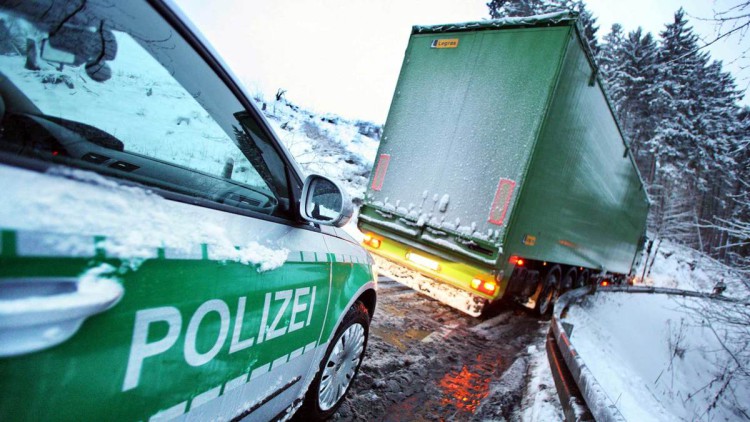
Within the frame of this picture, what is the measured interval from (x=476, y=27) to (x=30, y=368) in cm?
575

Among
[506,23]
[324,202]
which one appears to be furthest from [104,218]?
[506,23]

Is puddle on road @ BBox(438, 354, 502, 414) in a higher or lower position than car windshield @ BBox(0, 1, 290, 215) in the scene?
lower

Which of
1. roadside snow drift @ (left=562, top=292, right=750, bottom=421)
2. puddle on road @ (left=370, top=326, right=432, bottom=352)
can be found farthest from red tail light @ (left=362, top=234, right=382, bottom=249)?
roadside snow drift @ (left=562, top=292, right=750, bottom=421)

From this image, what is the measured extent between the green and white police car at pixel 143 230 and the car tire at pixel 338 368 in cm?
31

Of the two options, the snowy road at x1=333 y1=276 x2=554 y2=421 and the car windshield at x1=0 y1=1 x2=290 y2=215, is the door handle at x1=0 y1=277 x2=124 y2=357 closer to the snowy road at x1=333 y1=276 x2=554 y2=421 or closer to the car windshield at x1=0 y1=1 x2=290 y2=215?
the car windshield at x1=0 y1=1 x2=290 y2=215

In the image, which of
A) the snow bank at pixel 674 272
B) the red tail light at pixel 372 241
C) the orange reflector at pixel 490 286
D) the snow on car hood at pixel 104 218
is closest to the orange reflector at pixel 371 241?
the red tail light at pixel 372 241

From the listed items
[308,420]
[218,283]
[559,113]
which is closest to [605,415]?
[308,420]

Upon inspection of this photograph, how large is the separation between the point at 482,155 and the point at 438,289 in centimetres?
210

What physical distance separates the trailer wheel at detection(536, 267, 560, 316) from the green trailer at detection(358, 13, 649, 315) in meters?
0.89

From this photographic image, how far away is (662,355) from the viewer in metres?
9.36

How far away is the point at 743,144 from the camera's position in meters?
4.71

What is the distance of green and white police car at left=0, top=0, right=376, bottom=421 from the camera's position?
74cm

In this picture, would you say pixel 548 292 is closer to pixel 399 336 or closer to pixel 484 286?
pixel 484 286

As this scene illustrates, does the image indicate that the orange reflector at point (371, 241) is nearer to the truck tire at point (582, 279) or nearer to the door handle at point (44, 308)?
the door handle at point (44, 308)
